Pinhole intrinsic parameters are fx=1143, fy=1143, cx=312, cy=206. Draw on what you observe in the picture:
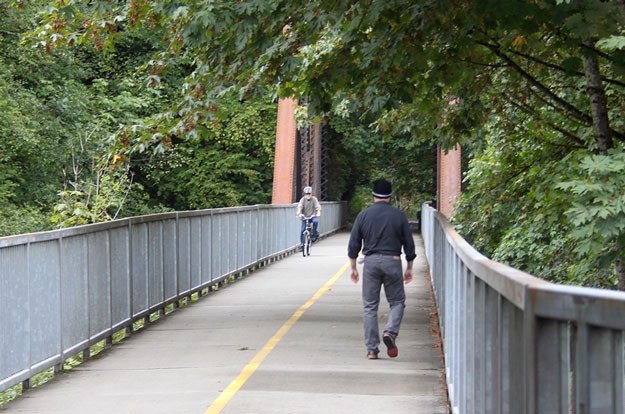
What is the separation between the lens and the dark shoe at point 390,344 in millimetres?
11828

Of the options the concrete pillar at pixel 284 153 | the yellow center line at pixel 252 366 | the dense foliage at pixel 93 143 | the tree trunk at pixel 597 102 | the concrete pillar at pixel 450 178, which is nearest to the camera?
the yellow center line at pixel 252 366

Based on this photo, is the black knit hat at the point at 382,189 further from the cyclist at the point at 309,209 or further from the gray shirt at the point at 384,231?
the cyclist at the point at 309,209

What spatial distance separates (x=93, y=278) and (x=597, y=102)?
572cm

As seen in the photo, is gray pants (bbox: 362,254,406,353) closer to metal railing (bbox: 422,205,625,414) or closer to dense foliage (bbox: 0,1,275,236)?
metal railing (bbox: 422,205,625,414)

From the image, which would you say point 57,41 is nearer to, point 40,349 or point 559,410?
point 40,349

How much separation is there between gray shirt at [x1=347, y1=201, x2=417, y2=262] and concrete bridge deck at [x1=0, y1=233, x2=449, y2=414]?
1160 mm

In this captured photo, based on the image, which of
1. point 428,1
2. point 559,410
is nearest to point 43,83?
point 428,1

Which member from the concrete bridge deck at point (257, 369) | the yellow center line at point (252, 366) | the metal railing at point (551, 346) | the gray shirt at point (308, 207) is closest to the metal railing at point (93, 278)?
the concrete bridge deck at point (257, 369)

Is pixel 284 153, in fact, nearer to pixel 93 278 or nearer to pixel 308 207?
pixel 308 207

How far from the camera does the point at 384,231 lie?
11.8 m

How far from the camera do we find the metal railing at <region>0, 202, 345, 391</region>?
→ 9922mm

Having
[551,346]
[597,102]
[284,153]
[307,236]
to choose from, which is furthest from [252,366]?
[284,153]

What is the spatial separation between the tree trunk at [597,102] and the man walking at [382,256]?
2162 mm

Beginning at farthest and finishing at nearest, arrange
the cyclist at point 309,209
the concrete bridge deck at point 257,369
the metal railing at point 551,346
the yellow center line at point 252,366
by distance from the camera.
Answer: the cyclist at point 309,209 → the concrete bridge deck at point 257,369 → the yellow center line at point 252,366 → the metal railing at point 551,346
